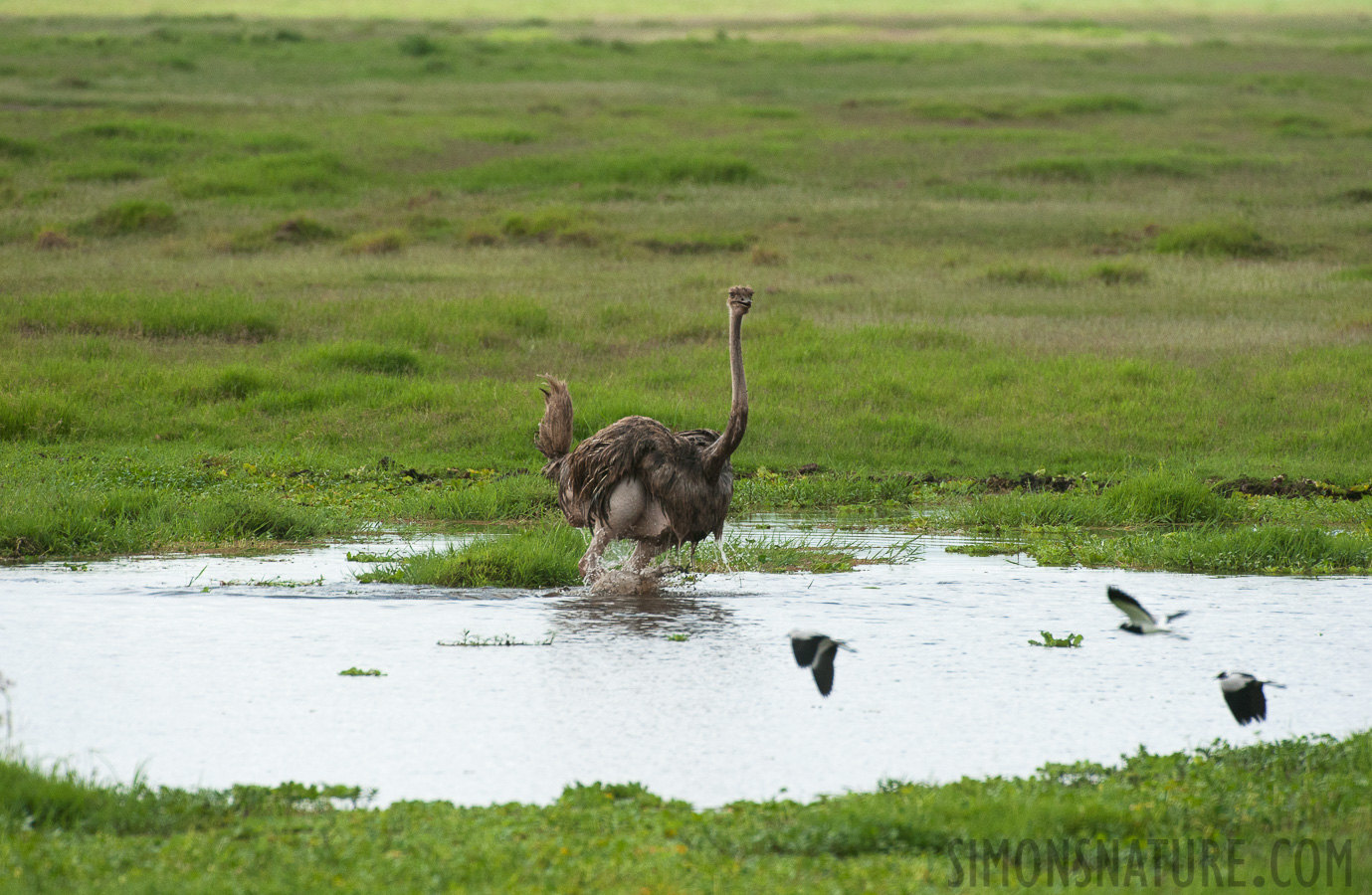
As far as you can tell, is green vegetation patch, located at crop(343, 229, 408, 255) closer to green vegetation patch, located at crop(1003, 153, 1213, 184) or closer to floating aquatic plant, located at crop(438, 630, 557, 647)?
green vegetation patch, located at crop(1003, 153, 1213, 184)

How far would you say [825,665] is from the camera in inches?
273

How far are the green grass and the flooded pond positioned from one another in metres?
0.44

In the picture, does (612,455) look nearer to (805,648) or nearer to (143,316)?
(805,648)

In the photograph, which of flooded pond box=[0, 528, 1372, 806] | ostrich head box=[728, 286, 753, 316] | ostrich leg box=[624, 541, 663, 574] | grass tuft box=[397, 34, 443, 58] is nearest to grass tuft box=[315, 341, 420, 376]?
flooded pond box=[0, 528, 1372, 806]

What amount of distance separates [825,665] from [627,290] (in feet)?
53.3

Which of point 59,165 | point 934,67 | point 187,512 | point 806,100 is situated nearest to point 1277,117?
point 806,100

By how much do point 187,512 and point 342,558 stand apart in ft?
5.14

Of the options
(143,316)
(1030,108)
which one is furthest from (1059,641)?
(1030,108)

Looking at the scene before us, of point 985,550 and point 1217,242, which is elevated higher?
point 1217,242

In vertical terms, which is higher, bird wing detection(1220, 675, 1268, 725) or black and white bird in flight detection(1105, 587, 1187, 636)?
black and white bird in flight detection(1105, 587, 1187, 636)

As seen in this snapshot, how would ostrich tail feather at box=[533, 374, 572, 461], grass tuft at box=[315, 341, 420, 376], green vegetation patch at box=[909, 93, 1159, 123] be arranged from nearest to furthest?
ostrich tail feather at box=[533, 374, 572, 461], grass tuft at box=[315, 341, 420, 376], green vegetation patch at box=[909, 93, 1159, 123]

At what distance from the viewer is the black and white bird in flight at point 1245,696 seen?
6.64 m

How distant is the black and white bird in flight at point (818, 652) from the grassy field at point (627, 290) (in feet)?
21.0

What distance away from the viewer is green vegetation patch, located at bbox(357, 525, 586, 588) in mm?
10664
